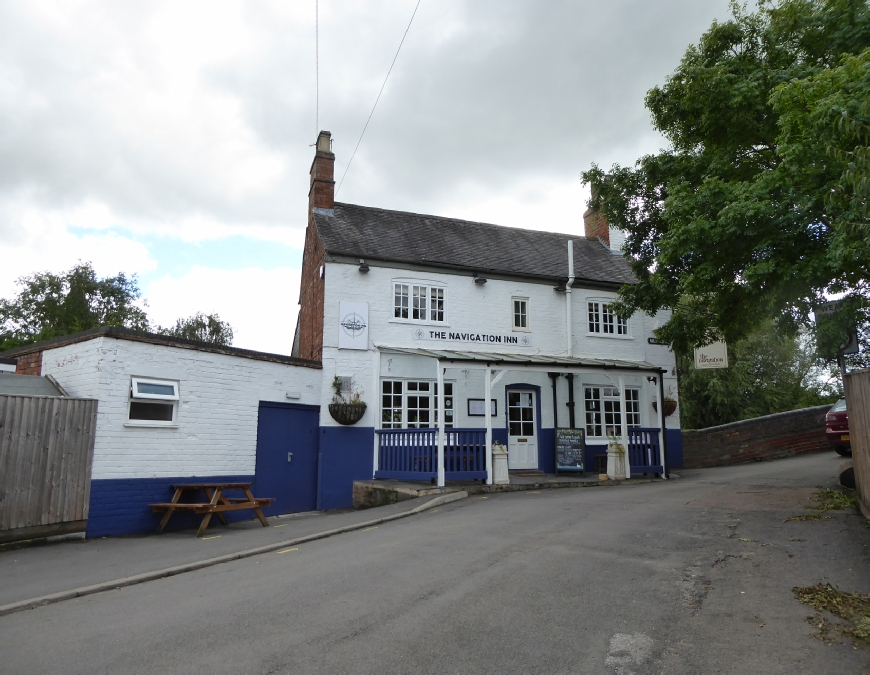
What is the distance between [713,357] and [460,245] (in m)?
8.29

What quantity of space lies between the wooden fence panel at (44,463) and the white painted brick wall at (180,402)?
33cm

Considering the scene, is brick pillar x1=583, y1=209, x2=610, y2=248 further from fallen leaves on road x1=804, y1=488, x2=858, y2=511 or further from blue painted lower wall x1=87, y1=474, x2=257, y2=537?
blue painted lower wall x1=87, y1=474, x2=257, y2=537

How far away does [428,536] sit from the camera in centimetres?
872

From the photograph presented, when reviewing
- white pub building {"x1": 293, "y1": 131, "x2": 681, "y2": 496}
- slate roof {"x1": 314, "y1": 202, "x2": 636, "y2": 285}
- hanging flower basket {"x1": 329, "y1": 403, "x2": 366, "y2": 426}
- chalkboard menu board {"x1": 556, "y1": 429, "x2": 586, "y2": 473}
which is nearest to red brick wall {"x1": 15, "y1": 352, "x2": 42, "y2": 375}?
white pub building {"x1": 293, "y1": 131, "x2": 681, "y2": 496}

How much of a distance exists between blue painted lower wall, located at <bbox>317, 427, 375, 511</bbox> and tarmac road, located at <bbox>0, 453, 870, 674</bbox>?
6215 mm

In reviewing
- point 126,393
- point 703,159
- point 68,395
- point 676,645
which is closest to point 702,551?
point 676,645

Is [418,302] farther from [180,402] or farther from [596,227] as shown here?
[596,227]

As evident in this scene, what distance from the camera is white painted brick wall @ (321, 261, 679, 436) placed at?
1609 centimetres

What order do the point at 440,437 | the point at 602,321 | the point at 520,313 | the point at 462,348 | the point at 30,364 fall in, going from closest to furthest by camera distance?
the point at 30,364, the point at 440,437, the point at 462,348, the point at 520,313, the point at 602,321

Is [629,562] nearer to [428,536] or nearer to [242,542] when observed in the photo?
[428,536]

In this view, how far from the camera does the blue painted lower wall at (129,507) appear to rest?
1023cm

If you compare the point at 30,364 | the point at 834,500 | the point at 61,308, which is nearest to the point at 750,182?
the point at 834,500

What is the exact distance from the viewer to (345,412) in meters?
15.2

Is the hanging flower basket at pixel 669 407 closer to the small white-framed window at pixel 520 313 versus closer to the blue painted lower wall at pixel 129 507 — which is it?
the small white-framed window at pixel 520 313
